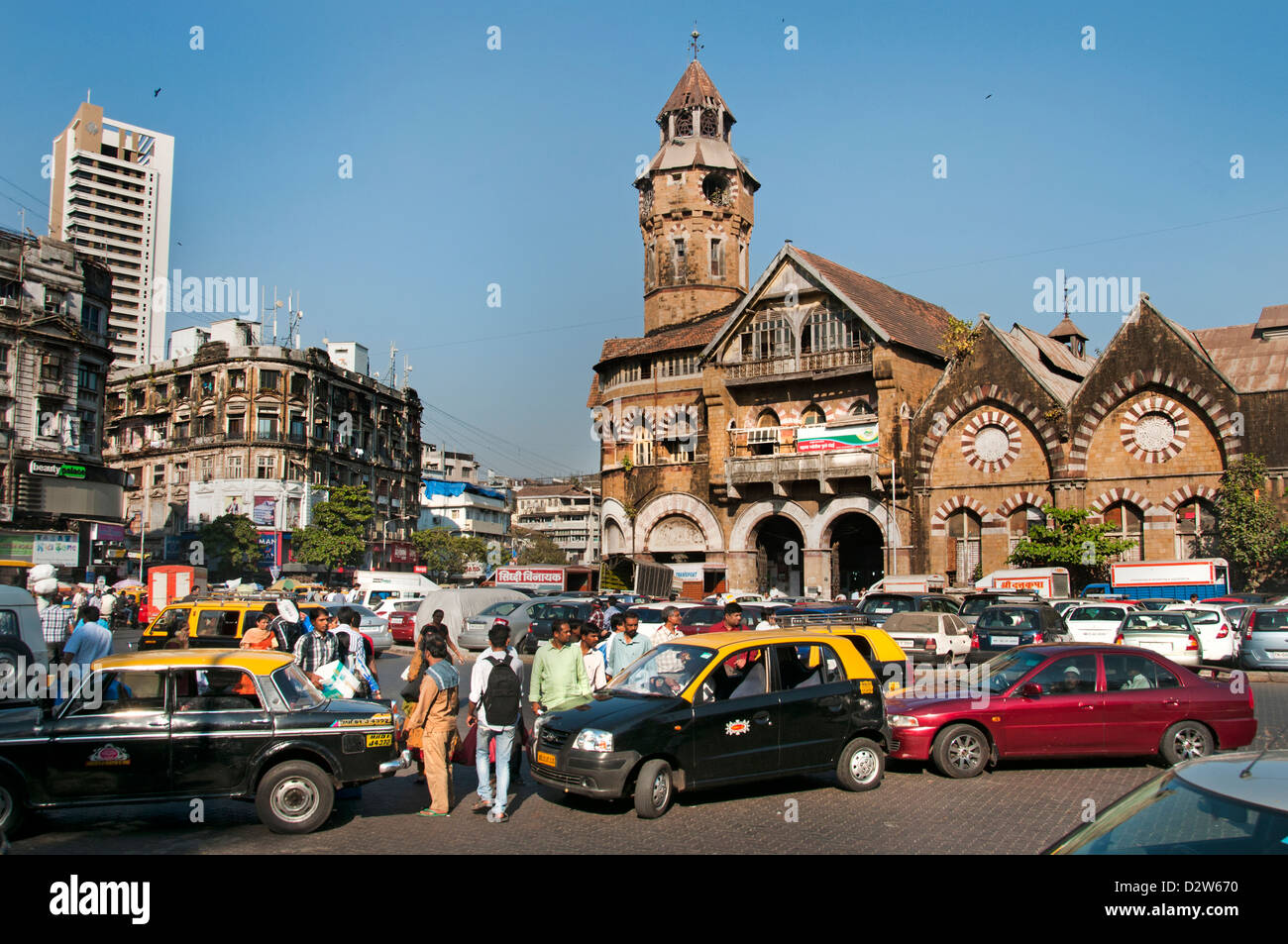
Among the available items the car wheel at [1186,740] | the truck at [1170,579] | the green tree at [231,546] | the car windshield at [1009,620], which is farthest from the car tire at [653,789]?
the green tree at [231,546]

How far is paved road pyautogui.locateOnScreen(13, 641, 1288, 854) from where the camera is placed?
27.9 feet

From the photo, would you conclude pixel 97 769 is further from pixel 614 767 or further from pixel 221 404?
pixel 221 404

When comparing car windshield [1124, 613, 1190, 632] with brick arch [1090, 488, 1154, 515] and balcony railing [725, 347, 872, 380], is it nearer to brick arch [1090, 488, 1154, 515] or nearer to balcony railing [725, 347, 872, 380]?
brick arch [1090, 488, 1154, 515]

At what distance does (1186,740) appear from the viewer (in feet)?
39.2

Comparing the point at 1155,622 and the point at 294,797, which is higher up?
the point at 1155,622

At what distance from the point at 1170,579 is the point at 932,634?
16.4m

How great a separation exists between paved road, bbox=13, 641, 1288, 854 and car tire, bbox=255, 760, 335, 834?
0.51 ft

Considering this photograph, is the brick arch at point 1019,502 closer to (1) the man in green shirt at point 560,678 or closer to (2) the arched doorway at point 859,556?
(2) the arched doorway at point 859,556

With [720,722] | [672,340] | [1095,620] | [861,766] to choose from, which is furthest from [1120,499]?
[720,722]

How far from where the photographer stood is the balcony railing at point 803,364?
44.3 meters

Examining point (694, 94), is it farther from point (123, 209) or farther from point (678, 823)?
point (123, 209)

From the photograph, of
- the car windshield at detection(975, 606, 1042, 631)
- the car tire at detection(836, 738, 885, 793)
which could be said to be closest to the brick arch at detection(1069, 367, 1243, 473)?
the car windshield at detection(975, 606, 1042, 631)

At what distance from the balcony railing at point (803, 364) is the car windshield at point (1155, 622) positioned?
2371cm

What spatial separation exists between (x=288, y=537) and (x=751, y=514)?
3599 cm
